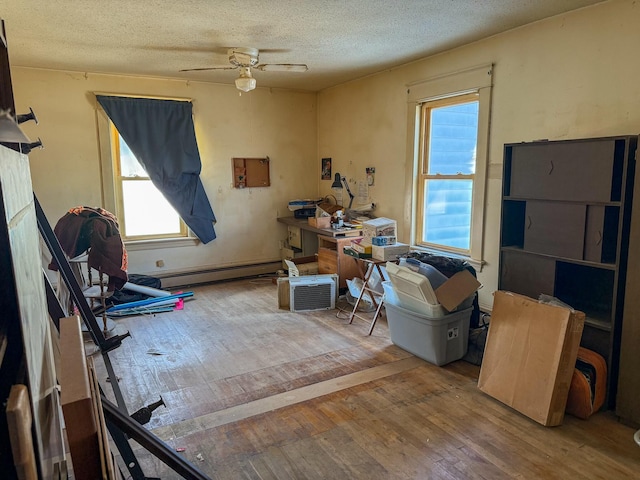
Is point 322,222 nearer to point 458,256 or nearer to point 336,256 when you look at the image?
point 336,256

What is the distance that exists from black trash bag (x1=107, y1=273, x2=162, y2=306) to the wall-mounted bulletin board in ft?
5.39

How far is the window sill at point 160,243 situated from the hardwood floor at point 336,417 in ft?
5.50

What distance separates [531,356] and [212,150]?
4.46m

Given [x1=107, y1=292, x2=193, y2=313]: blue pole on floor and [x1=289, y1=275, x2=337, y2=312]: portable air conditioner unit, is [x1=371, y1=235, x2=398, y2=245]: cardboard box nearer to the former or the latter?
[x1=289, y1=275, x2=337, y2=312]: portable air conditioner unit

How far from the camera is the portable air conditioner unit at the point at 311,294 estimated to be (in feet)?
15.0

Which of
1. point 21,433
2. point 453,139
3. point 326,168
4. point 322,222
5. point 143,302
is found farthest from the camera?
point 326,168

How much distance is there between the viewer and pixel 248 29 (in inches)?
135

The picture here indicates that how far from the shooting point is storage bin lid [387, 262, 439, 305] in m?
3.13

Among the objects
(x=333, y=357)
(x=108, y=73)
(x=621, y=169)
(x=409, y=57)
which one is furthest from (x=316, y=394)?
(x=108, y=73)

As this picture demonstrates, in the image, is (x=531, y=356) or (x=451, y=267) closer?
(x=531, y=356)

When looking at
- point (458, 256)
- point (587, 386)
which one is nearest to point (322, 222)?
point (458, 256)

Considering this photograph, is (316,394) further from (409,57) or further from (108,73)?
(108,73)

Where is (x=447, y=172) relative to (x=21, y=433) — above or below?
above

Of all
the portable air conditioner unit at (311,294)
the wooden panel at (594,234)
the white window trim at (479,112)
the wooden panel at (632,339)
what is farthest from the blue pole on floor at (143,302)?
the wooden panel at (632,339)
